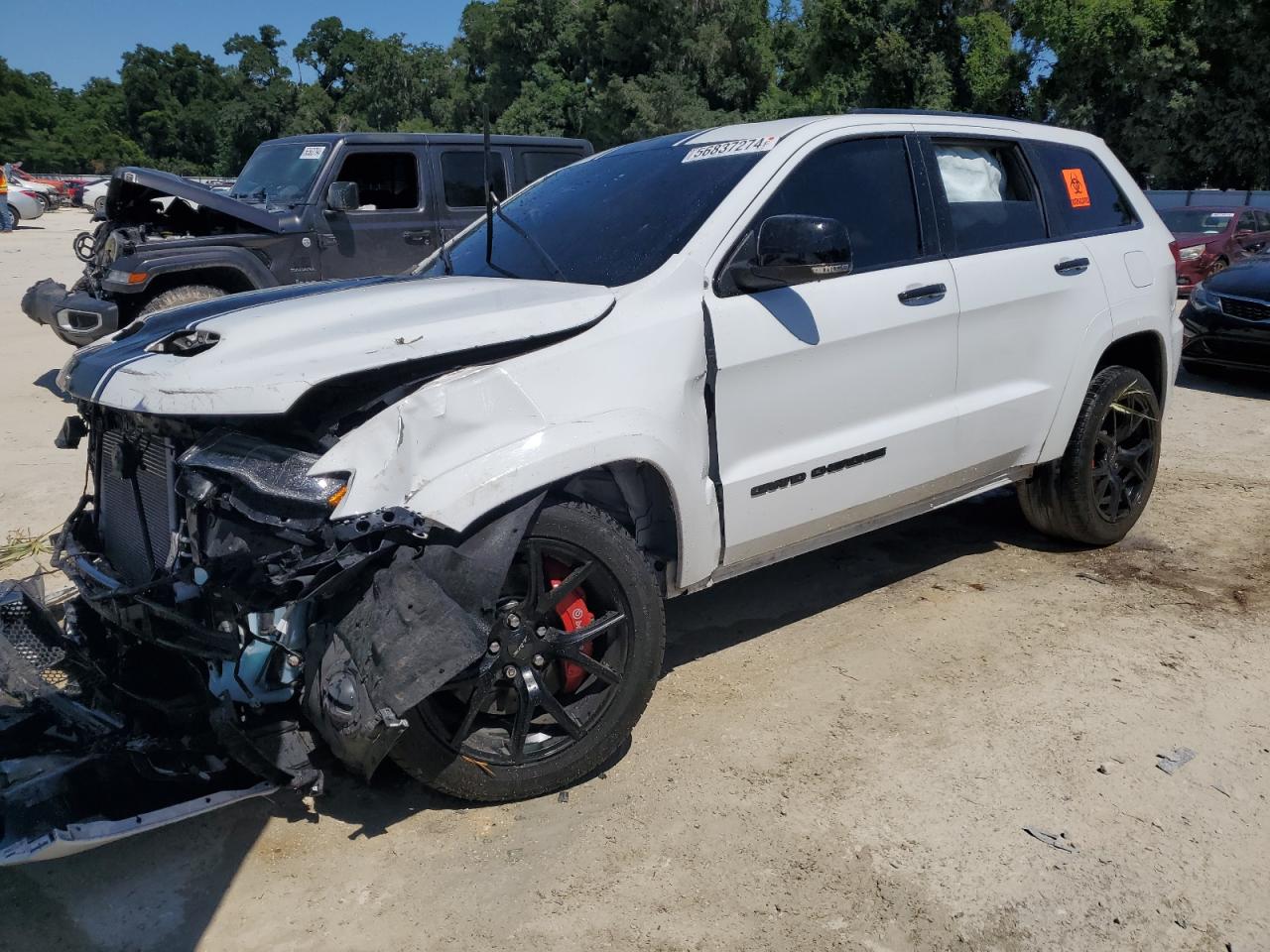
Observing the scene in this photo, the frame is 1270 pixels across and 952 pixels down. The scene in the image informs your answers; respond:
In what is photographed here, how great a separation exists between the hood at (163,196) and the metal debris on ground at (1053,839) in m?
7.16

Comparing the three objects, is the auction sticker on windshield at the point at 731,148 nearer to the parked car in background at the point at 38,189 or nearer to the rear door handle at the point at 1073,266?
the rear door handle at the point at 1073,266

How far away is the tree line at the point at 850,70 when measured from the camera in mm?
26062

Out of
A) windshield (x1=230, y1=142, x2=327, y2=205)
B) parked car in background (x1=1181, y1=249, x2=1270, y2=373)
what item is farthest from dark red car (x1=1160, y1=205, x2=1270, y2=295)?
windshield (x1=230, y1=142, x2=327, y2=205)

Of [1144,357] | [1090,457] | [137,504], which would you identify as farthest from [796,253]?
[1144,357]

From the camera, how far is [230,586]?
2.54 meters

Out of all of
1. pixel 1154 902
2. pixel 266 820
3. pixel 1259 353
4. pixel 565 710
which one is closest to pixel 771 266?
pixel 565 710

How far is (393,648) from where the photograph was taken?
249 cm

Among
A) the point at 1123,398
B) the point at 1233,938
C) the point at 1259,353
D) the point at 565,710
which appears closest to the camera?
the point at 1233,938

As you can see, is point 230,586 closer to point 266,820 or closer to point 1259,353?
point 266,820

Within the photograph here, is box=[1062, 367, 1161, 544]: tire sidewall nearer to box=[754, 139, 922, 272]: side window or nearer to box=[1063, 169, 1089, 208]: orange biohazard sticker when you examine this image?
box=[1063, 169, 1089, 208]: orange biohazard sticker

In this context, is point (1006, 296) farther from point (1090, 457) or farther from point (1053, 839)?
point (1053, 839)

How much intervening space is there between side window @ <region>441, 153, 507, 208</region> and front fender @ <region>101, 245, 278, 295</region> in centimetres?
184

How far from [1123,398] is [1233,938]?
9.19 ft

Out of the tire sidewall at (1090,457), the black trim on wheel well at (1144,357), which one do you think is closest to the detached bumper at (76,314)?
A: the tire sidewall at (1090,457)
